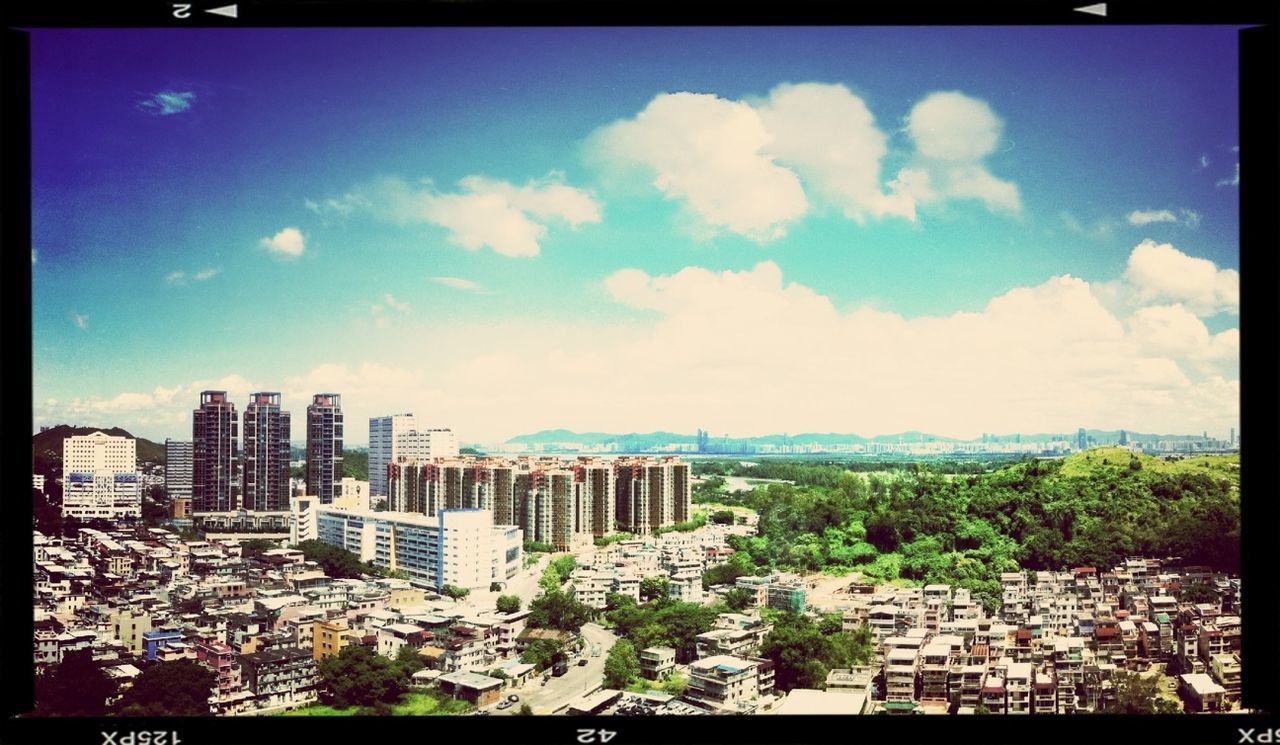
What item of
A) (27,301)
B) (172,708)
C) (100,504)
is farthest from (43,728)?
(27,301)

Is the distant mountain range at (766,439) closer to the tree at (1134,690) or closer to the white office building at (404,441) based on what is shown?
the white office building at (404,441)

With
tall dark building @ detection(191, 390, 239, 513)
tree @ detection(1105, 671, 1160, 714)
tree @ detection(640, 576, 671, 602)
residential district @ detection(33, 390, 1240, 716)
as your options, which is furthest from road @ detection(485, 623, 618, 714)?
tree @ detection(1105, 671, 1160, 714)

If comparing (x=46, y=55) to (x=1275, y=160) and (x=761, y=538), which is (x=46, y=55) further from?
(x=1275, y=160)

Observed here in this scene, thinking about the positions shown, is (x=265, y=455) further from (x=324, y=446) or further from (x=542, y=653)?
(x=542, y=653)

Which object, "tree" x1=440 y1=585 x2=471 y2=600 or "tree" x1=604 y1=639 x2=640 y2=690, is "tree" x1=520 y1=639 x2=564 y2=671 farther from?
"tree" x1=440 y1=585 x2=471 y2=600
